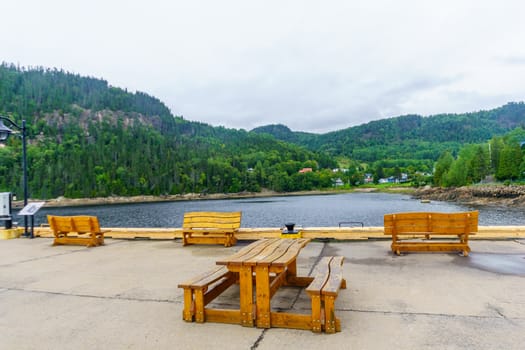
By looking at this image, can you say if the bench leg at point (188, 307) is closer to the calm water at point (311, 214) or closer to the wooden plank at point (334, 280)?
the wooden plank at point (334, 280)

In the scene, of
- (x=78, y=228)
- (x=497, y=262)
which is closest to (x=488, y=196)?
(x=497, y=262)

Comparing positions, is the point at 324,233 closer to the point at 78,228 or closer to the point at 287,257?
the point at 287,257

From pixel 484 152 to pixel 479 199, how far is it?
31.0 m

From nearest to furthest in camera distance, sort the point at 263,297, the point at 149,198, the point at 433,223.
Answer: the point at 263,297, the point at 433,223, the point at 149,198

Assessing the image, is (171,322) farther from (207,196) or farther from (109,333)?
(207,196)

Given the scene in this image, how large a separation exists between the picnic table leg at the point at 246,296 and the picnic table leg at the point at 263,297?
0.10m

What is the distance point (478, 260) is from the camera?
6777 millimetres

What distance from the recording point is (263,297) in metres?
3.95

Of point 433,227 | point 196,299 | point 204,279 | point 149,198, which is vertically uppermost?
point 433,227

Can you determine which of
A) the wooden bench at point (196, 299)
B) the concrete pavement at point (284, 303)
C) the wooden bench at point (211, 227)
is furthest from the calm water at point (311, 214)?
the wooden bench at point (196, 299)

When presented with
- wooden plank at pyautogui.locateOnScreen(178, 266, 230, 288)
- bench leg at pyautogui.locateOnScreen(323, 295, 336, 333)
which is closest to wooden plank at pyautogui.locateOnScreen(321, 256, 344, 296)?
bench leg at pyautogui.locateOnScreen(323, 295, 336, 333)

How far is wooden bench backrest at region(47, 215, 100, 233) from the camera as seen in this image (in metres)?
9.73

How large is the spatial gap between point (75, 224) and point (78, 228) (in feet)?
0.46

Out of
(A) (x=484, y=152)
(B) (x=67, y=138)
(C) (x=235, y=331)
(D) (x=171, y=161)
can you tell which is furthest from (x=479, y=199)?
(B) (x=67, y=138)
